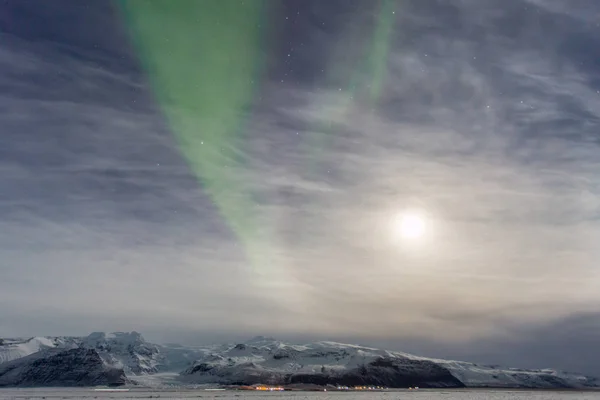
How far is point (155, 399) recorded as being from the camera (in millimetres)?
173500

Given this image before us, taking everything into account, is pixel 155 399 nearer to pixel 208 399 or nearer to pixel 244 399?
pixel 208 399

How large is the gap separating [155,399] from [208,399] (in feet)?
51.6

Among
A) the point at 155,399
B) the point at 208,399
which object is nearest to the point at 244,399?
the point at 208,399

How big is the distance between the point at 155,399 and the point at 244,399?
26687 mm

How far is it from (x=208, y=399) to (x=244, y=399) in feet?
36.0

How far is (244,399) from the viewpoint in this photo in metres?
178

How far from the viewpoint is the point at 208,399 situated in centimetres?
17538
